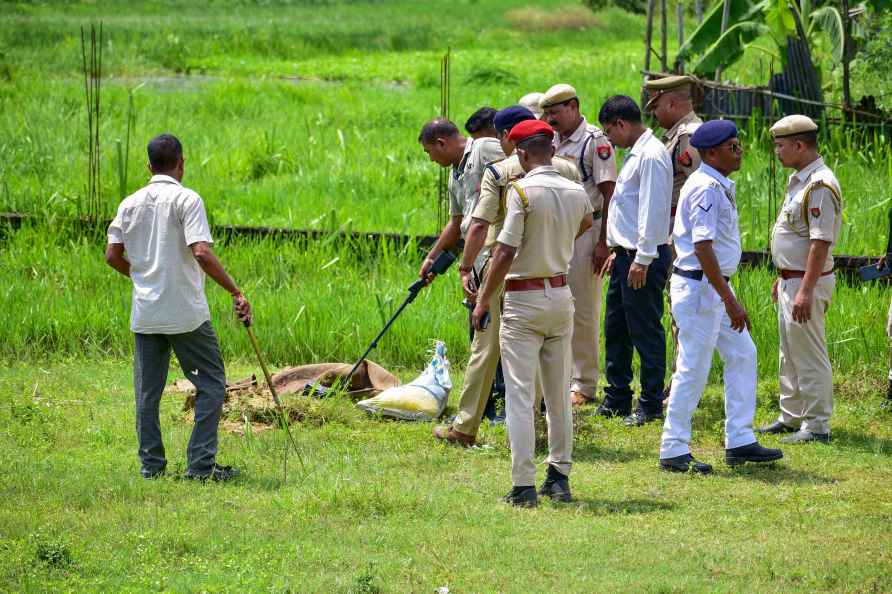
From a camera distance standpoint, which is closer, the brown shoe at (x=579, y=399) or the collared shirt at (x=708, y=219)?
the collared shirt at (x=708, y=219)

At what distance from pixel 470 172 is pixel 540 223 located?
58.3 inches

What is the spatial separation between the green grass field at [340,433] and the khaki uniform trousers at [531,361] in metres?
0.31

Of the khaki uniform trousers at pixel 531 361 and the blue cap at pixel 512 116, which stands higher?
the blue cap at pixel 512 116

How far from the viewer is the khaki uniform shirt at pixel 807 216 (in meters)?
6.74

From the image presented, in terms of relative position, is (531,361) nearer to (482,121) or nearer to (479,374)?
(479,374)

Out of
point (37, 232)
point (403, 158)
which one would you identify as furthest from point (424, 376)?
point (403, 158)

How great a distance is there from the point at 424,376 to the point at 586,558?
295 centimetres

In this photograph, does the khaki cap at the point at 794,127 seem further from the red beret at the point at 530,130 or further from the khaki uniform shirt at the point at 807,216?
the red beret at the point at 530,130

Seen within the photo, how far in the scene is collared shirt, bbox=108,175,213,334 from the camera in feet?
20.6

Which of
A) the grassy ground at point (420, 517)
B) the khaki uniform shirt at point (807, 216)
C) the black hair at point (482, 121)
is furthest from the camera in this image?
the black hair at point (482, 121)

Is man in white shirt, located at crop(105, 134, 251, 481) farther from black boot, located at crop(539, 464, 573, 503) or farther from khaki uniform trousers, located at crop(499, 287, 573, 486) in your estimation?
black boot, located at crop(539, 464, 573, 503)

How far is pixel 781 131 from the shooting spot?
22.5ft

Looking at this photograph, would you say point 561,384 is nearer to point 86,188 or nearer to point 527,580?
point 527,580

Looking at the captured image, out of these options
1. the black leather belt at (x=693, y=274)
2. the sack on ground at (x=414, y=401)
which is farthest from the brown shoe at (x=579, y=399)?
the black leather belt at (x=693, y=274)
